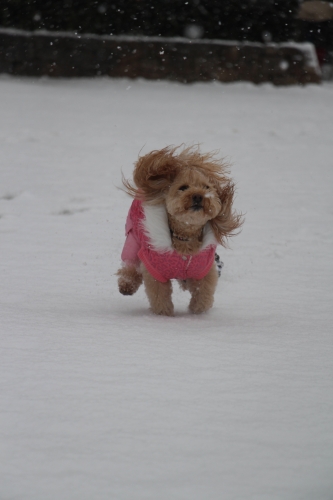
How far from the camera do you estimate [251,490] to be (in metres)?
1.77

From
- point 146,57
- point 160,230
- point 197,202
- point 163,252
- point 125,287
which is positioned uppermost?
point 197,202

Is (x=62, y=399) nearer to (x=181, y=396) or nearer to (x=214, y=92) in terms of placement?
(x=181, y=396)

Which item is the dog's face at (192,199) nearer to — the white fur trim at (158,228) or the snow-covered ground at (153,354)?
the white fur trim at (158,228)

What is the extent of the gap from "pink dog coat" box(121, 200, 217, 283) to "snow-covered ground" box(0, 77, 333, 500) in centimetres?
24

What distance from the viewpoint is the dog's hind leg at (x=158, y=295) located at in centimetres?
356

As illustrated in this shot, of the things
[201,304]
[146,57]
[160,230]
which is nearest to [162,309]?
[201,304]

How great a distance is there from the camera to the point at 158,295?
3555 millimetres

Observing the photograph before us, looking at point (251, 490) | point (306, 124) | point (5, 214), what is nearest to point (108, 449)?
point (251, 490)

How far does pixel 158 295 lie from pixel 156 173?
2.11ft

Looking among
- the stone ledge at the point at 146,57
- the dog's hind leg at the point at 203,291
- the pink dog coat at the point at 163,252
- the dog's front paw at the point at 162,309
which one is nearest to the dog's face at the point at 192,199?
the pink dog coat at the point at 163,252

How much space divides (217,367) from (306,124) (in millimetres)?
7569

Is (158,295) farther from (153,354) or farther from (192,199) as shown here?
(153,354)

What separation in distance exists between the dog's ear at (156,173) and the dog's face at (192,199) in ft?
0.18

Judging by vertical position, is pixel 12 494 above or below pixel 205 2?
above
